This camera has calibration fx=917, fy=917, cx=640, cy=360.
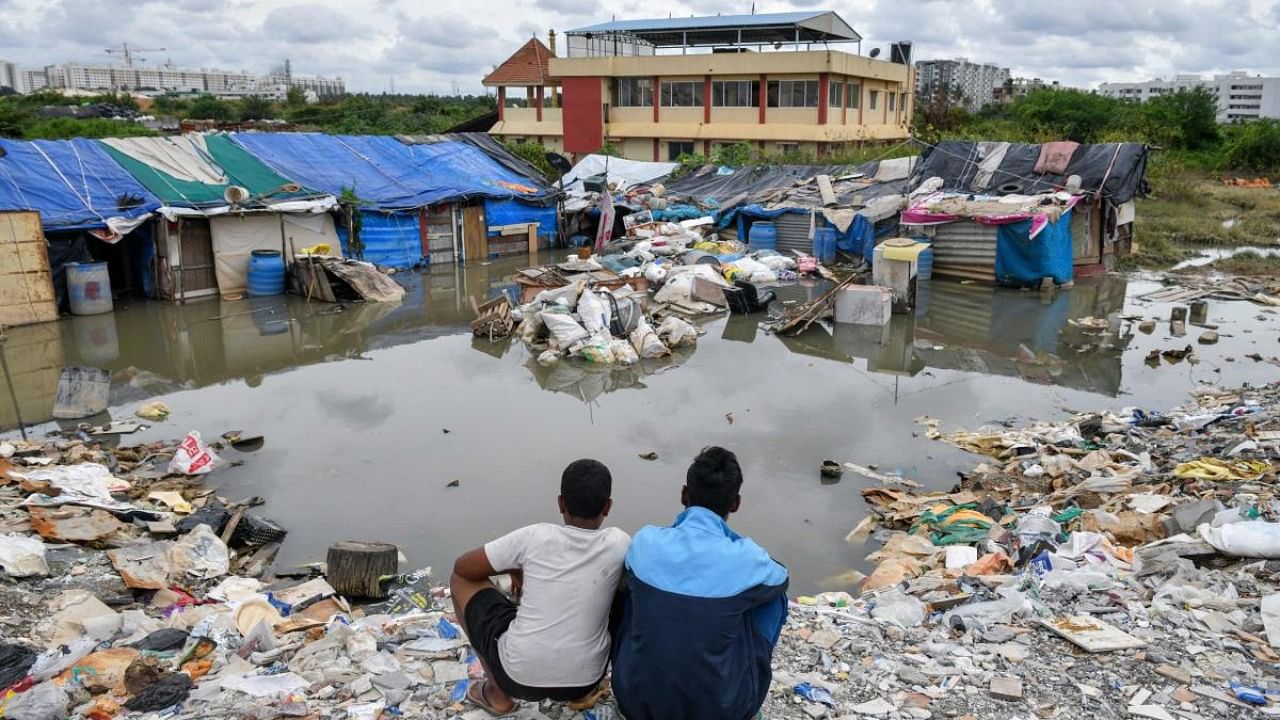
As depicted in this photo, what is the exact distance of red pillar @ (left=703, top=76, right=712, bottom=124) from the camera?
32500 millimetres

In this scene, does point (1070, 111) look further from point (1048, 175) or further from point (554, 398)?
point (554, 398)

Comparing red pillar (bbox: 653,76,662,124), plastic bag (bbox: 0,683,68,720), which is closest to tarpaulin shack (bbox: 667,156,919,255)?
red pillar (bbox: 653,76,662,124)

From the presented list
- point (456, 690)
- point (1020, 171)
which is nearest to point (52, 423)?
point (456, 690)

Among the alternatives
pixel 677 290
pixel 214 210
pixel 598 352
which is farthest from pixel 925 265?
pixel 214 210

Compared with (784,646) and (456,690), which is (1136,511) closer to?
(784,646)

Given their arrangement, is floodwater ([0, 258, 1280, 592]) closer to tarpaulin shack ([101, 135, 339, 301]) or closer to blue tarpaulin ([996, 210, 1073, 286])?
tarpaulin shack ([101, 135, 339, 301])

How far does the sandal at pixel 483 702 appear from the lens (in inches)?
146

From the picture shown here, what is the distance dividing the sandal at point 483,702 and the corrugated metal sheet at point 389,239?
1667 centimetres

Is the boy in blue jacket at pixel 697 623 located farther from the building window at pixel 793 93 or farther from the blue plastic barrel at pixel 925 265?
the building window at pixel 793 93

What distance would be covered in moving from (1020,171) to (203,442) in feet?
55.8

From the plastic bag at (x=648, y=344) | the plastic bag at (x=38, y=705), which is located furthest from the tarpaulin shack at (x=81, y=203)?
the plastic bag at (x=38, y=705)

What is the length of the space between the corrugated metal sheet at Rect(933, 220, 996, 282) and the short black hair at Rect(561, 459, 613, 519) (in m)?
16.9

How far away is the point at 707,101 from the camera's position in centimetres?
3266

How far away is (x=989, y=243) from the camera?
61.0 feet
